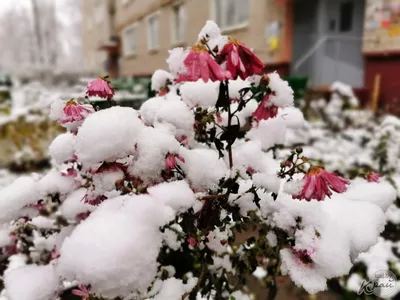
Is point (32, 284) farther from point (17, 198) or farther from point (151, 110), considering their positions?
point (151, 110)

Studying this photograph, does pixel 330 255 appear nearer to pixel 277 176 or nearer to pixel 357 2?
pixel 277 176

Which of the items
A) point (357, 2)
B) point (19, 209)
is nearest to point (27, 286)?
point (19, 209)

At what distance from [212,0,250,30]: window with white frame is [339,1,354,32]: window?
250 cm

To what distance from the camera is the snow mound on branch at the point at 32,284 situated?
1120mm

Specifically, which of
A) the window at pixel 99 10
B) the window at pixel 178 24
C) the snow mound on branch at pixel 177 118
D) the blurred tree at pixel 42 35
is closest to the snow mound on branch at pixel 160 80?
the snow mound on branch at pixel 177 118

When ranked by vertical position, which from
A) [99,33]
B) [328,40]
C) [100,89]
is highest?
[99,33]

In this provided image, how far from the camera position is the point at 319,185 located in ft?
2.90

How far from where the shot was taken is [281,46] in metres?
8.38

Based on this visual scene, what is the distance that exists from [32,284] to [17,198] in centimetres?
30

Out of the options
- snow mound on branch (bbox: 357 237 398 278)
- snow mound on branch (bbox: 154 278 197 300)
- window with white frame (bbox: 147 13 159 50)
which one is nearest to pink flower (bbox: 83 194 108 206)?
snow mound on branch (bbox: 154 278 197 300)

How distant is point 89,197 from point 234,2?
9.57 meters

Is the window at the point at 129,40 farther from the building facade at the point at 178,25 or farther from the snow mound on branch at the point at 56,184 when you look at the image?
the snow mound on branch at the point at 56,184

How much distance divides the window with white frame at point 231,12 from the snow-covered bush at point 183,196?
334 inches

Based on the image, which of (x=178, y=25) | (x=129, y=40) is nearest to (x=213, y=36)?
(x=178, y=25)
